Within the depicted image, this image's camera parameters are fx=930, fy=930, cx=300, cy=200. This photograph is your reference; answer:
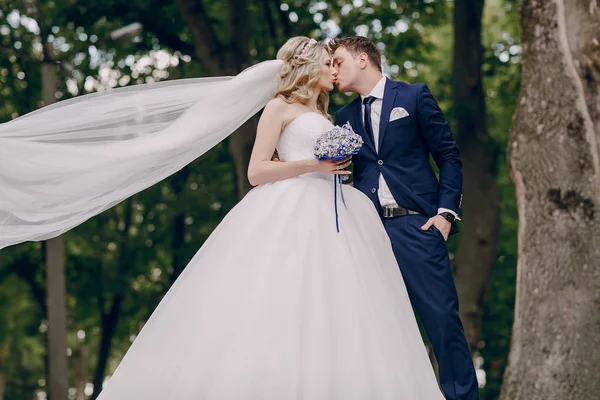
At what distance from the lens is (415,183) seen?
586 centimetres

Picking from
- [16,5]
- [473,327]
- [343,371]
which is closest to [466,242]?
[473,327]

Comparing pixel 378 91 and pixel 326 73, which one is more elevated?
pixel 326 73

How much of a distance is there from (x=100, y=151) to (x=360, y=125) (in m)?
1.72

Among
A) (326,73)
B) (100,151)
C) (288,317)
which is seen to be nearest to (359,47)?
(326,73)

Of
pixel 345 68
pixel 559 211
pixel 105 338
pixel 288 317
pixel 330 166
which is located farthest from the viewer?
pixel 105 338

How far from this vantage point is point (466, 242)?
13.7 metres

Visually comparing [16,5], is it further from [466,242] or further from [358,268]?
[358,268]

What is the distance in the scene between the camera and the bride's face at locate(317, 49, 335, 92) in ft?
20.0

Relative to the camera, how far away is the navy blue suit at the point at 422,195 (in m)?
5.58

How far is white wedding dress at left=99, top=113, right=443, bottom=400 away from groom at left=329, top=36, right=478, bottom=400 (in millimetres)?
151

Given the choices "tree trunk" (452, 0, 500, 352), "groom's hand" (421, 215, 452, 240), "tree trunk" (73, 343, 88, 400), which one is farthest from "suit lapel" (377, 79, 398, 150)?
"tree trunk" (73, 343, 88, 400)

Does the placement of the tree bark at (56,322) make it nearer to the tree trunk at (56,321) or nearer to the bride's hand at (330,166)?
the tree trunk at (56,321)

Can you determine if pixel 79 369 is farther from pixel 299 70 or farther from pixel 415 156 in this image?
pixel 415 156

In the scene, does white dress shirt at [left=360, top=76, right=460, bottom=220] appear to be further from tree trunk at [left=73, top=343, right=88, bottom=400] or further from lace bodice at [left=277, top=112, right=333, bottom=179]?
tree trunk at [left=73, top=343, right=88, bottom=400]
